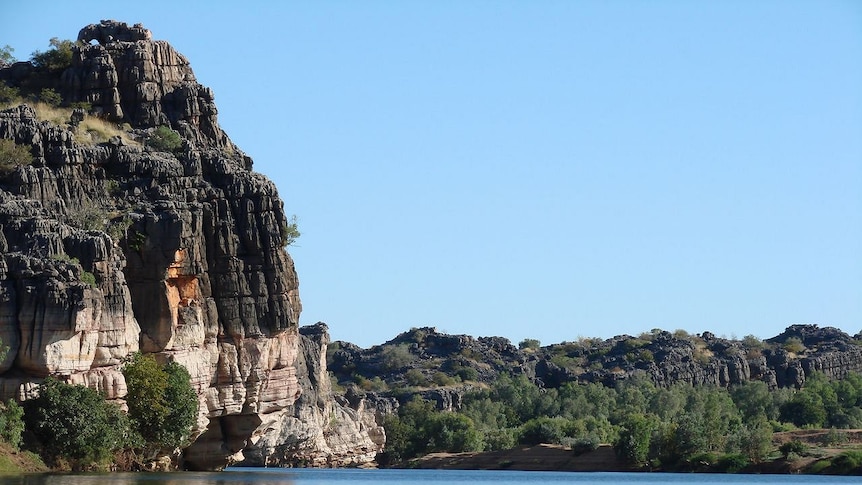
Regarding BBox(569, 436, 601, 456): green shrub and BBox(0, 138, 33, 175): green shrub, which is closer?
BBox(0, 138, 33, 175): green shrub

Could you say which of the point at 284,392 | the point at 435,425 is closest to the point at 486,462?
the point at 435,425

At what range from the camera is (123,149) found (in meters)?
91.4

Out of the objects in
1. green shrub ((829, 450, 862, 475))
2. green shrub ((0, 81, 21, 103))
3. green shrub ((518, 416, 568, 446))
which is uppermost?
green shrub ((0, 81, 21, 103))

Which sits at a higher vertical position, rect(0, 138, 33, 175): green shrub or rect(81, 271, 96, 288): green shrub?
rect(0, 138, 33, 175): green shrub

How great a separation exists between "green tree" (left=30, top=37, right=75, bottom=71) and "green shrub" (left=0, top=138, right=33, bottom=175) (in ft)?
43.9

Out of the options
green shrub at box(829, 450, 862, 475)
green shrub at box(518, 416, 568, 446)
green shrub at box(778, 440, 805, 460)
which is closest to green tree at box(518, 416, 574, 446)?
green shrub at box(518, 416, 568, 446)

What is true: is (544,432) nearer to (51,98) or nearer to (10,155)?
(51,98)

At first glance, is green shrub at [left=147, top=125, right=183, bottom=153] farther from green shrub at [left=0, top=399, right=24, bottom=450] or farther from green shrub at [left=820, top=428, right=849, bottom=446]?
green shrub at [left=820, top=428, right=849, bottom=446]

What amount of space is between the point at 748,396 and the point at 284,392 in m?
92.1

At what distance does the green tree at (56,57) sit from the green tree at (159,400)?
2278cm

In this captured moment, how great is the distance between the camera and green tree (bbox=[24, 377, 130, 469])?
76375 millimetres

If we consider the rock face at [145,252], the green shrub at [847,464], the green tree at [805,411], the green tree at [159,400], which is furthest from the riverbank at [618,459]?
the green tree at [159,400]

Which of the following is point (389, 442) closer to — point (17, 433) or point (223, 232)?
point (223, 232)

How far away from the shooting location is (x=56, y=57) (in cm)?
9931
